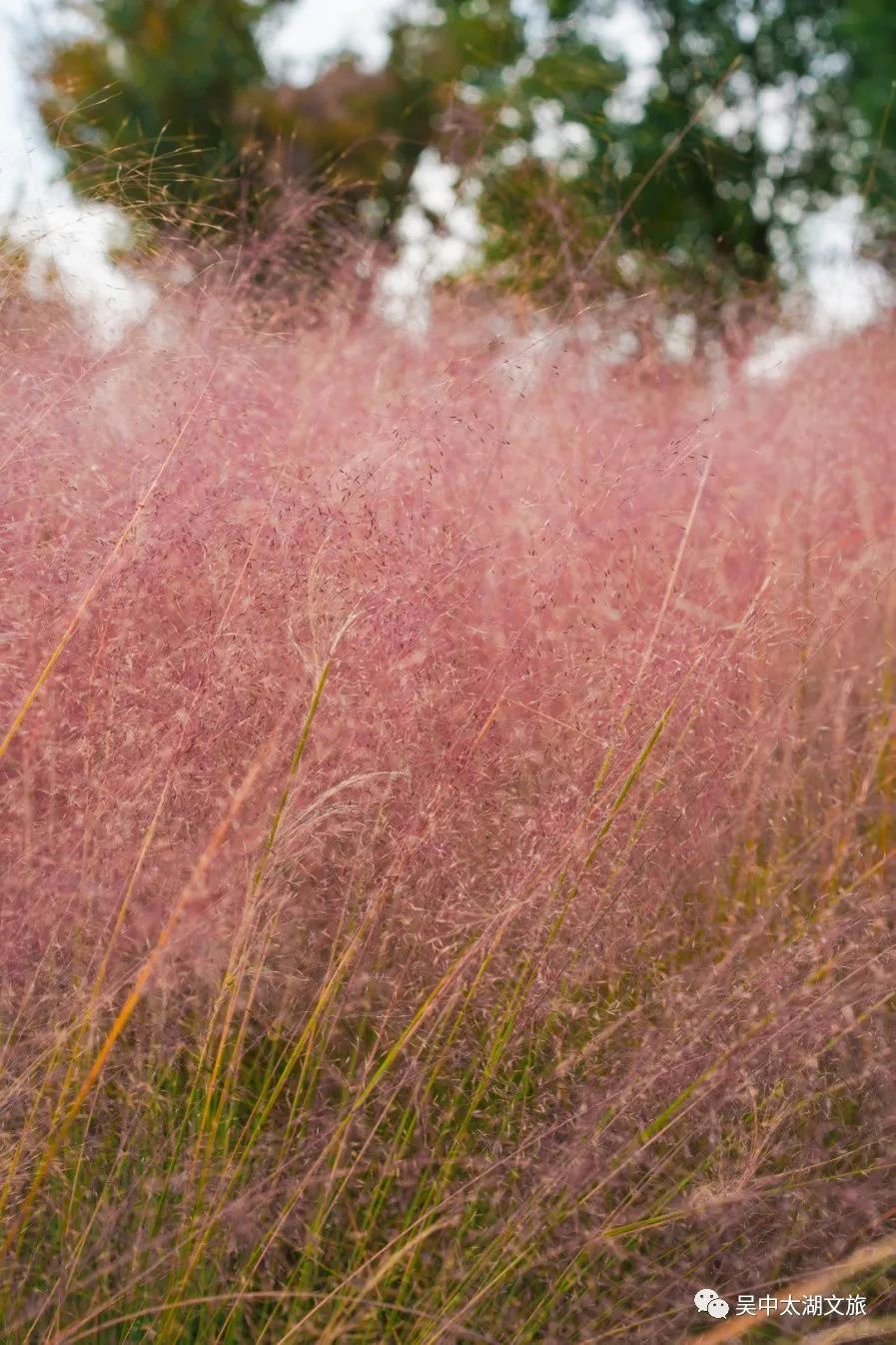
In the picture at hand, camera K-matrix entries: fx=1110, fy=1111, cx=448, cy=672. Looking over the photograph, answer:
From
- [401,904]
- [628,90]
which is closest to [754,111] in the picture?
[628,90]

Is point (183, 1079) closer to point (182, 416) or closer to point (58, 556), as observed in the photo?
point (58, 556)

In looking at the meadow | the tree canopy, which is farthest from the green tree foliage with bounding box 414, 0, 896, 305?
the meadow

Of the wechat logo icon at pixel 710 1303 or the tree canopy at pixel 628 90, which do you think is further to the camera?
the tree canopy at pixel 628 90

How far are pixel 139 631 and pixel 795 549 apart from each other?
44.2 inches

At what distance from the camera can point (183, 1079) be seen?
48.9 inches

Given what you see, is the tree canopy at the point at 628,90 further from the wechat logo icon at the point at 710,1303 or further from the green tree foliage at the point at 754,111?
the wechat logo icon at the point at 710,1303

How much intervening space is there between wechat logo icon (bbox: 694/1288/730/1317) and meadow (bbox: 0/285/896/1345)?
1 centimetres

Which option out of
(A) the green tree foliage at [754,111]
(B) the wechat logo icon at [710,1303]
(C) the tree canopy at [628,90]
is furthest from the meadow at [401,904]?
(A) the green tree foliage at [754,111]

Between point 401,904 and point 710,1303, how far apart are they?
496 millimetres

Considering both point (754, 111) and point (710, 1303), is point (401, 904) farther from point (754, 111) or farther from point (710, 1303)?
point (754, 111)

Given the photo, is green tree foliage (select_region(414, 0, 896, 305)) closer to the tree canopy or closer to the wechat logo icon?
the tree canopy

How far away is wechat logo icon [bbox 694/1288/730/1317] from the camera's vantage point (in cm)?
108

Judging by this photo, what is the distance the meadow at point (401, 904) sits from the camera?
3.50 ft

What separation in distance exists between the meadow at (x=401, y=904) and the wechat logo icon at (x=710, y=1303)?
1 centimetres
